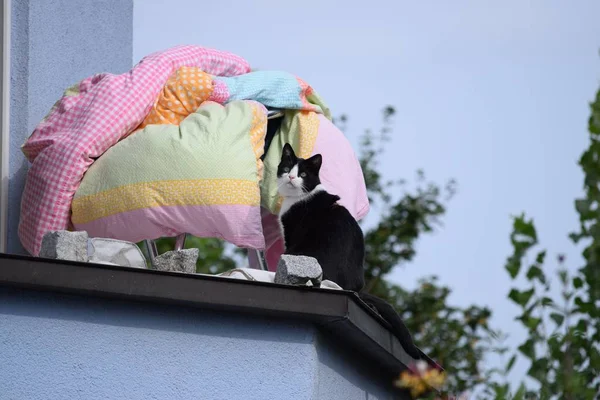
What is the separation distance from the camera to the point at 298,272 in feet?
8.63

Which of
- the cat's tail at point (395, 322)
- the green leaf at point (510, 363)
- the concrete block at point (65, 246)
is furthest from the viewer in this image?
the cat's tail at point (395, 322)

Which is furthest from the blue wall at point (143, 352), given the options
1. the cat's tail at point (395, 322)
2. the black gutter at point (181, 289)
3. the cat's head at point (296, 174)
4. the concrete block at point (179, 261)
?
the cat's head at point (296, 174)

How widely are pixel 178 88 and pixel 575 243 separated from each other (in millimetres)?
2260

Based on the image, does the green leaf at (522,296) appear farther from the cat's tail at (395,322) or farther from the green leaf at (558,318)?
the cat's tail at (395,322)

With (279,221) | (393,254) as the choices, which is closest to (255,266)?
(279,221)

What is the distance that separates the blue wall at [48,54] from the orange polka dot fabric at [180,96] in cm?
67

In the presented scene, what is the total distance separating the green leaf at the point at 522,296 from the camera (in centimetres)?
142

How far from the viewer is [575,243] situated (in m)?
1.46

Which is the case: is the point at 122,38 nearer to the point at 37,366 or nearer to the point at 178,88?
the point at 178,88

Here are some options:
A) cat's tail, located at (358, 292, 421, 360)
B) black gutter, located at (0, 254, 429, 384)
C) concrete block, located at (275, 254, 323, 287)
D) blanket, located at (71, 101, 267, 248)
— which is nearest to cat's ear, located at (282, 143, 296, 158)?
blanket, located at (71, 101, 267, 248)

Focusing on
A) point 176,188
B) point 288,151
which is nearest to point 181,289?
point 176,188

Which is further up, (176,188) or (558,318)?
(176,188)

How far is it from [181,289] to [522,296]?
49.4 inches

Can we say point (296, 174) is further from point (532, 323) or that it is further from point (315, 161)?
point (532, 323)
